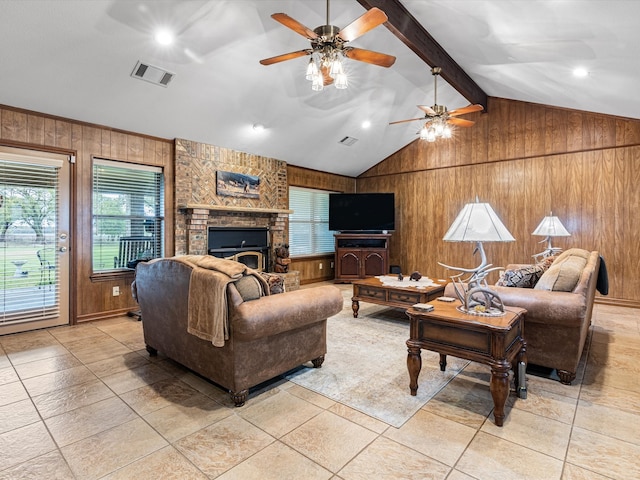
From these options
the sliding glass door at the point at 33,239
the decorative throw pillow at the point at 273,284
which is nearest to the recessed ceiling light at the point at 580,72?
the decorative throw pillow at the point at 273,284

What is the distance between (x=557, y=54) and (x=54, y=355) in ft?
20.0

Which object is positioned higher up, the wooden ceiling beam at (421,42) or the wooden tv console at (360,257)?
the wooden ceiling beam at (421,42)

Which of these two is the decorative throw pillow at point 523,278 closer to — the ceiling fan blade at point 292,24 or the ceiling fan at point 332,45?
the ceiling fan at point 332,45

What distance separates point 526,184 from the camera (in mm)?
6035

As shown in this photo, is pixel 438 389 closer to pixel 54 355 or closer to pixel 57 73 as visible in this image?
pixel 54 355

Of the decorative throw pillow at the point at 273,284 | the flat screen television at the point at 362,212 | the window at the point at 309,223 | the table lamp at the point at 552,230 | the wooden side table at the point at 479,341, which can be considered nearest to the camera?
the wooden side table at the point at 479,341

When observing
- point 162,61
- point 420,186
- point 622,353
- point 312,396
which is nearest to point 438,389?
point 312,396

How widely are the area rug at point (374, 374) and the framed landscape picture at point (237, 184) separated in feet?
9.99

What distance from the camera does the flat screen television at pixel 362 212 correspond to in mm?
7398

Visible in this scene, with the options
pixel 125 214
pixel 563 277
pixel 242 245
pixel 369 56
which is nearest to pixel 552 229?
pixel 563 277

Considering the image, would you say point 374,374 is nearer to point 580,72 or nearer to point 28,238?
point 28,238

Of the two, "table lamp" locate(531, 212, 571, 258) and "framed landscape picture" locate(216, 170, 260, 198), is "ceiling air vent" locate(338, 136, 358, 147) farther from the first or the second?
"table lamp" locate(531, 212, 571, 258)

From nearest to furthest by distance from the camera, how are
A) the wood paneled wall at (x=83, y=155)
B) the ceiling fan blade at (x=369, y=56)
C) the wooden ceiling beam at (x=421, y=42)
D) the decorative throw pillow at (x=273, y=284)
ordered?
the decorative throw pillow at (x=273, y=284)
the ceiling fan blade at (x=369, y=56)
the wooden ceiling beam at (x=421, y=42)
the wood paneled wall at (x=83, y=155)

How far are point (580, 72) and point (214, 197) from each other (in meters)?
5.25
